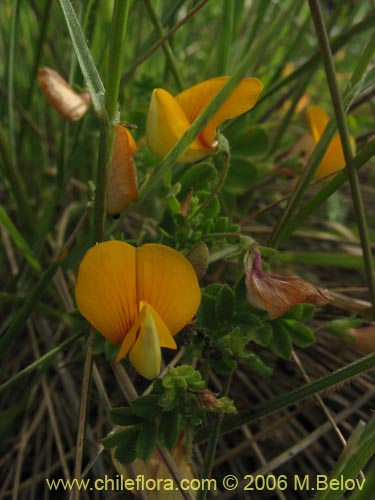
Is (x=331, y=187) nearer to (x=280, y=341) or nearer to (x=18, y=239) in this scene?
(x=280, y=341)

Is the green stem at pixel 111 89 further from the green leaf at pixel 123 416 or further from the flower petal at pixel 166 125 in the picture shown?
the green leaf at pixel 123 416

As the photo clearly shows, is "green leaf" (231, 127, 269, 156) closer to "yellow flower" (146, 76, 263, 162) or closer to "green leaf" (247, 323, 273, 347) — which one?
"yellow flower" (146, 76, 263, 162)

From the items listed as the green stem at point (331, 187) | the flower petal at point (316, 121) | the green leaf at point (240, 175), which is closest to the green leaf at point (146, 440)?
the green stem at point (331, 187)

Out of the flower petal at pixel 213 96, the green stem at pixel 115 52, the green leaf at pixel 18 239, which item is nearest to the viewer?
the green stem at pixel 115 52

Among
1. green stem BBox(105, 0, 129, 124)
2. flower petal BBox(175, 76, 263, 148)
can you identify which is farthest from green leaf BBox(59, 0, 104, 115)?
flower petal BBox(175, 76, 263, 148)

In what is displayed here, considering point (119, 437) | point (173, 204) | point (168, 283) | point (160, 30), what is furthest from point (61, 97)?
point (119, 437)

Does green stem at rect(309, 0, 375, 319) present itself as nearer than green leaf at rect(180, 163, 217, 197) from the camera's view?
Yes

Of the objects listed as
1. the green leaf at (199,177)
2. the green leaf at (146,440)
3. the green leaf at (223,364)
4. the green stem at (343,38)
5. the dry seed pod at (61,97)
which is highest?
the green stem at (343,38)
